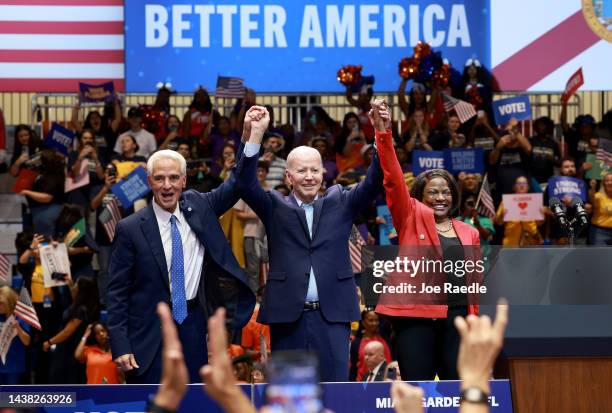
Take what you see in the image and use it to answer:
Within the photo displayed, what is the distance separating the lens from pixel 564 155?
11609mm

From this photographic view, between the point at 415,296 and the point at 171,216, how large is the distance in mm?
1166

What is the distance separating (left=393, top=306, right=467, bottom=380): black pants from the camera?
5492mm

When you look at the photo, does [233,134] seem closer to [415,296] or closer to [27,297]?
[27,297]

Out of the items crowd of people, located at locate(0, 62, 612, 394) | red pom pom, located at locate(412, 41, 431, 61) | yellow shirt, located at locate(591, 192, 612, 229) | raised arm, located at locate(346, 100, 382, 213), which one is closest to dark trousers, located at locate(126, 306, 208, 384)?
raised arm, located at locate(346, 100, 382, 213)

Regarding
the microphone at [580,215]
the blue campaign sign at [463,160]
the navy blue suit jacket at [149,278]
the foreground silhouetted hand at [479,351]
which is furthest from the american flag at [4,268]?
the foreground silhouetted hand at [479,351]

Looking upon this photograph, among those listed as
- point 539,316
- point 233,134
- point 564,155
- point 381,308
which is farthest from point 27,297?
point 564,155

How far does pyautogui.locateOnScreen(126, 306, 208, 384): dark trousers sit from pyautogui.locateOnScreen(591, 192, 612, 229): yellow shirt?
571cm

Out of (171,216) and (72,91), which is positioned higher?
(72,91)

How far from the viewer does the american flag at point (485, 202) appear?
32.6 ft

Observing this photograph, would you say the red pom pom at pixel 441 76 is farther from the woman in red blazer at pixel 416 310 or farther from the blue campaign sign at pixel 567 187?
the woman in red blazer at pixel 416 310

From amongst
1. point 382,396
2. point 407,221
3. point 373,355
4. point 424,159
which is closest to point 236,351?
point 373,355

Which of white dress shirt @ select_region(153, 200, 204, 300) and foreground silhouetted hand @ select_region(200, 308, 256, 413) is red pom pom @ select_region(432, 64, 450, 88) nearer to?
white dress shirt @ select_region(153, 200, 204, 300)

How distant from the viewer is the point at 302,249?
5.50 metres

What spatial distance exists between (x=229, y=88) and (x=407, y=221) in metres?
5.64
